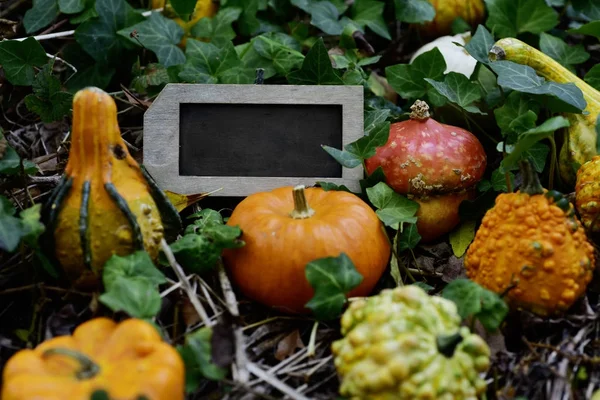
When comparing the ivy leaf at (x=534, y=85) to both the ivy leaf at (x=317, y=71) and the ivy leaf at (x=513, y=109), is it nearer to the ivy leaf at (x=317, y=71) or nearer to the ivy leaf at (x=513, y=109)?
the ivy leaf at (x=513, y=109)

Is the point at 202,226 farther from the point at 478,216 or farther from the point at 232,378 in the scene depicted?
the point at 478,216

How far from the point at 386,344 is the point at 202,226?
69 centimetres

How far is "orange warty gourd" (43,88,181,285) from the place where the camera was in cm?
142

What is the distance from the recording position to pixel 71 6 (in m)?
2.18

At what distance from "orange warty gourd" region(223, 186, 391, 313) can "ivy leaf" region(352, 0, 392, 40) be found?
104 cm

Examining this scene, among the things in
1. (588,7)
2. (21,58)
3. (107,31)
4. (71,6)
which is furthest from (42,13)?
(588,7)

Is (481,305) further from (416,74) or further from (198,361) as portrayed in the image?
(416,74)

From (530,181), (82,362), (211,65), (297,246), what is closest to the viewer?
(82,362)

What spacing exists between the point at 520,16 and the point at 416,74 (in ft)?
1.82

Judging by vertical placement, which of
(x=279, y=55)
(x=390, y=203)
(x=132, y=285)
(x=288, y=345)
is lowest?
(x=288, y=345)

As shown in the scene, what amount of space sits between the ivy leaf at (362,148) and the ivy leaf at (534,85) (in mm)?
376

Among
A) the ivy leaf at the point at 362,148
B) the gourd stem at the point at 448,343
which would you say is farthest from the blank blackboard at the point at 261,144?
the gourd stem at the point at 448,343

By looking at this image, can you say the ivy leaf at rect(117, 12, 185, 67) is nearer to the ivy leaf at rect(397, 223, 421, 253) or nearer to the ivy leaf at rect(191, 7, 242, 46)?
the ivy leaf at rect(191, 7, 242, 46)

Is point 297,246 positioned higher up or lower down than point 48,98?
lower down
